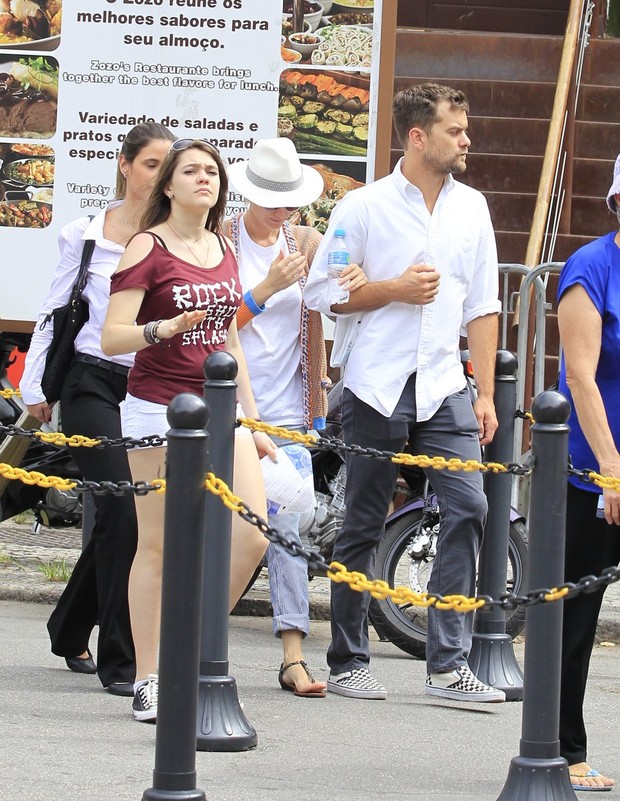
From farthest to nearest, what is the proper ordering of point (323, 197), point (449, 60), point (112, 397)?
point (449, 60)
point (323, 197)
point (112, 397)

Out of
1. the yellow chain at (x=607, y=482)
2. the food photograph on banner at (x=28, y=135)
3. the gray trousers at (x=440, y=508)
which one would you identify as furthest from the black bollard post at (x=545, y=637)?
the food photograph on banner at (x=28, y=135)

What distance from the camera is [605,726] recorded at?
19.5 feet

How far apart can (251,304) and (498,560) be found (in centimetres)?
142

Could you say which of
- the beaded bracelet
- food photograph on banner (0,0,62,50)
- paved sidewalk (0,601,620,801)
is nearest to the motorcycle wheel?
paved sidewalk (0,601,620,801)

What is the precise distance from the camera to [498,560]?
256 inches

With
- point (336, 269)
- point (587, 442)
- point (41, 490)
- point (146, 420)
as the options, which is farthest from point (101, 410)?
point (41, 490)

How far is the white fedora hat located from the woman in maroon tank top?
698mm

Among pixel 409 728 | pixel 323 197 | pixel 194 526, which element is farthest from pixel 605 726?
pixel 323 197

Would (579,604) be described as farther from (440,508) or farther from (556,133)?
(556,133)

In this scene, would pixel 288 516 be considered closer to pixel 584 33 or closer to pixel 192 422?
pixel 192 422

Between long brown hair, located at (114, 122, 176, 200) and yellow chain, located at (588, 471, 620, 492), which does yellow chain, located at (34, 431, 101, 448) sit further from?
yellow chain, located at (588, 471, 620, 492)

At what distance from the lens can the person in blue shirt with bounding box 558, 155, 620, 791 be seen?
480 centimetres

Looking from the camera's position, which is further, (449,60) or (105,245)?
(449,60)

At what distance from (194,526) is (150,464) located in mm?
1256
